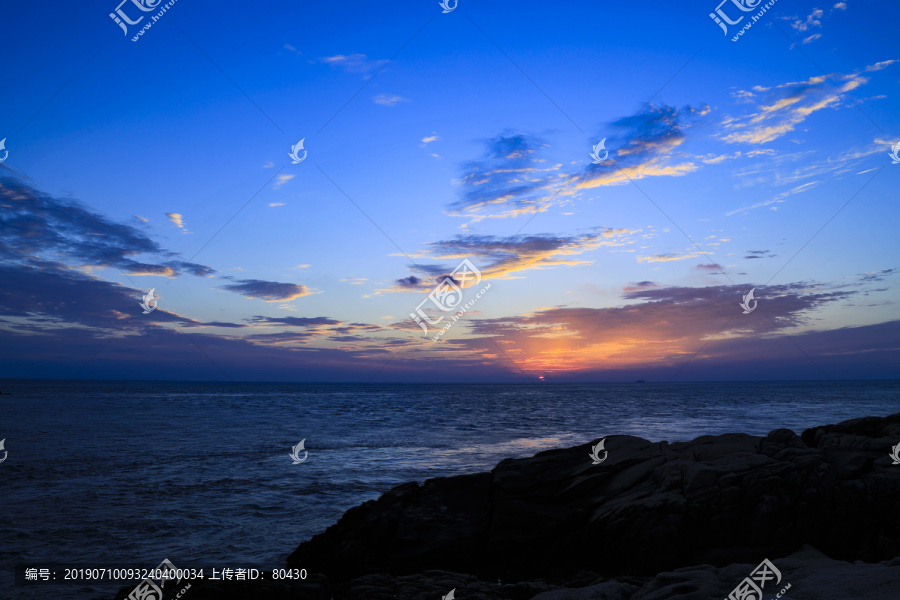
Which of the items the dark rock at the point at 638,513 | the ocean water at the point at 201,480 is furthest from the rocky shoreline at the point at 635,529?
the ocean water at the point at 201,480

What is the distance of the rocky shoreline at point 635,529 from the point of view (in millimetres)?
8398

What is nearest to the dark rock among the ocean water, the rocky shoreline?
the rocky shoreline

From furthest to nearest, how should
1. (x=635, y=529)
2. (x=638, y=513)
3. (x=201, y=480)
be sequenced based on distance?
(x=201, y=480)
(x=638, y=513)
(x=635, y=529)

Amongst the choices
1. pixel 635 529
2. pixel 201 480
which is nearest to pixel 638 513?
pixel 635 529

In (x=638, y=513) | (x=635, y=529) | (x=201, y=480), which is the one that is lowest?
(x=201, y=480)

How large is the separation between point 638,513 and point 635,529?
1.31 ft

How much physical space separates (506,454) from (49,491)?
2316 centimetres

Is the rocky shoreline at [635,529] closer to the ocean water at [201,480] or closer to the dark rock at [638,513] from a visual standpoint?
the dark rock at [638,513]

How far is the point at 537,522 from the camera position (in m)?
13.4

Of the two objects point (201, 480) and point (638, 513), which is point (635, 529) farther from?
point (201, 480)

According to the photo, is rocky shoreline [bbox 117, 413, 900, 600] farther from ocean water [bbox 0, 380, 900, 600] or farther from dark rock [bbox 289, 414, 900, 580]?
ocean water [bbox 0, 380, 900, 600]

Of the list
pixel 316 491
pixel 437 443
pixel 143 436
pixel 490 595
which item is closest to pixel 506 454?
pixel 437 443

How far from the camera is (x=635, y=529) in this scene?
11.2 meters

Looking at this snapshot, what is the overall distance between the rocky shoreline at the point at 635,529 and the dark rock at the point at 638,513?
0.03m
